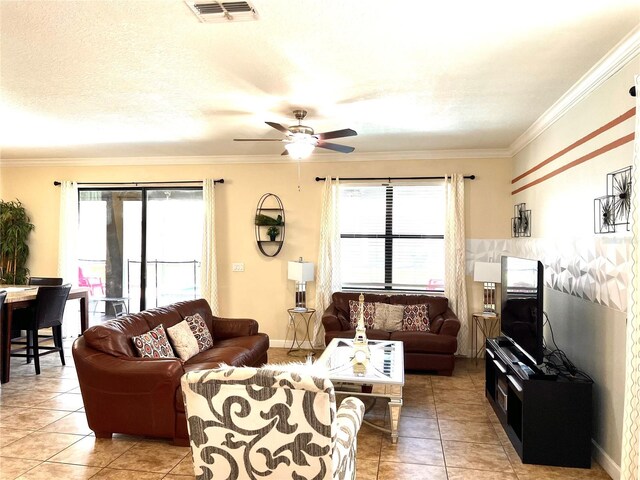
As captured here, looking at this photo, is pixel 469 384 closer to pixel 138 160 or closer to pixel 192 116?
pixel 192 116

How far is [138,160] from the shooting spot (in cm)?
670

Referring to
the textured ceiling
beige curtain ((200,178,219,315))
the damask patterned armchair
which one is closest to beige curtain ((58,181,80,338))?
the textured ceiling

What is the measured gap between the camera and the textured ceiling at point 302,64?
245cm

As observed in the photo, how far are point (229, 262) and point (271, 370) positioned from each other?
4.81 meters

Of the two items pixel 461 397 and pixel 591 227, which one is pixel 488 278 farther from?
pixel 591 227

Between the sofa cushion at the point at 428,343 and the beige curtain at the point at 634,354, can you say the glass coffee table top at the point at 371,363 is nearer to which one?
the sofa cushion at the point at 428,343

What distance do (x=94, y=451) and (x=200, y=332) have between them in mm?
1460

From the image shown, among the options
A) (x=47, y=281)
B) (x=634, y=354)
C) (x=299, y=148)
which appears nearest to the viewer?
(x=634, y=354)

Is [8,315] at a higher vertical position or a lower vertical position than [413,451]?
higher

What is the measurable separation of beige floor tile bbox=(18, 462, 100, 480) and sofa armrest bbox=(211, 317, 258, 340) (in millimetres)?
2054

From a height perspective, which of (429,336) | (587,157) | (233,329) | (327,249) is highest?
(587,157)

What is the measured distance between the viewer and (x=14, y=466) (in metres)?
3.04

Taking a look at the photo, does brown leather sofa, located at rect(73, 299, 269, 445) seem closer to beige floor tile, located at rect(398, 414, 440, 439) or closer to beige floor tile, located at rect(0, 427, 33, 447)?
beige floor tile, located at rect(0, 427, 33, 447)

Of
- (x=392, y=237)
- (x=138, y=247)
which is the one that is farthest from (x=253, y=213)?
(x=392, y=237)
